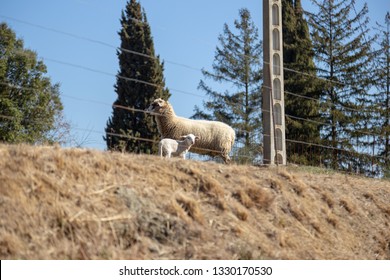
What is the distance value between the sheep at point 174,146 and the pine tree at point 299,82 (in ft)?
51.6

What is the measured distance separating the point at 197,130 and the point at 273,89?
1.72 m

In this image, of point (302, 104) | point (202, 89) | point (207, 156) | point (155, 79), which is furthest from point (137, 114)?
point (207, 156)

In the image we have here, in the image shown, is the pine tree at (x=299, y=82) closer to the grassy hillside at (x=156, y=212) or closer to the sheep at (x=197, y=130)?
the sheep at (x=197, y=130)

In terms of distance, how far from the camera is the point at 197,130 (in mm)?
12680

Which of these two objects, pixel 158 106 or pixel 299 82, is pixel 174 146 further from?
pixel 299 82

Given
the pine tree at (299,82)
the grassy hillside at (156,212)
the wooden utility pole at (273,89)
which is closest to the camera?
the grassy hillside at (156,212)

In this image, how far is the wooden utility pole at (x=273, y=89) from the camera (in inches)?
459

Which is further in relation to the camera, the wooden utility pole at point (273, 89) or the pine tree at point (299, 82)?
the pine tree at point (299, 82)

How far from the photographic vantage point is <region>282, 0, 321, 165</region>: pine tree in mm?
27938

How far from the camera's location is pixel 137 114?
29.8 meters

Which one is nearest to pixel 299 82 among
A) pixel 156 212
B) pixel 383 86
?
pixel 383 86

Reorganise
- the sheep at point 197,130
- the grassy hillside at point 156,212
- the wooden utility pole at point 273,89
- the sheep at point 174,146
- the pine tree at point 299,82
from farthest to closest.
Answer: the pine tree at point 299,82, the sheep at point 197,130, the wooden utility pole at point 273,89, the sheep at point 174,146, the grassy hillside at point 156,212

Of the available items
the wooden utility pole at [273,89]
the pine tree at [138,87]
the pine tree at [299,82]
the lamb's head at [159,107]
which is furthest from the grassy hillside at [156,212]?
the pine tree at [138,87]
